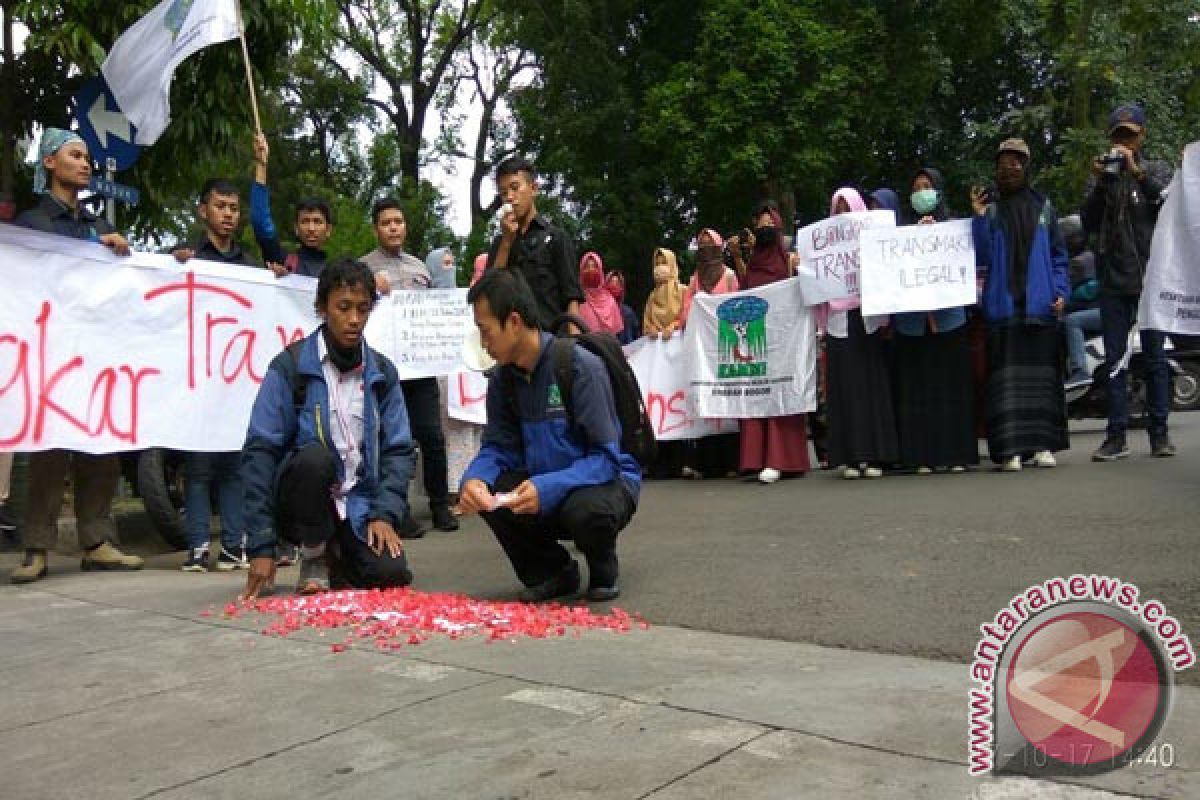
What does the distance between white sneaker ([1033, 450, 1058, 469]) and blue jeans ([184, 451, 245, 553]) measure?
4.73 m

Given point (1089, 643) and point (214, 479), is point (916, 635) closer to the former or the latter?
point (1089, 643)

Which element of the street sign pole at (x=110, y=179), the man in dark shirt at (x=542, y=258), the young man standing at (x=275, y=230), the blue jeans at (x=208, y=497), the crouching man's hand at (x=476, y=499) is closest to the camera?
the crouching man's hand at (x=476, y=499)

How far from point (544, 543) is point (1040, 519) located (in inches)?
92.2

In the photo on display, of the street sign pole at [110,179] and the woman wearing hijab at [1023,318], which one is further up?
the street sign pole at [110,179]

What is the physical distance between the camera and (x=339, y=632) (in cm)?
368

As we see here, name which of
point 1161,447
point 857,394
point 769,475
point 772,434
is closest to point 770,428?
point 772,434

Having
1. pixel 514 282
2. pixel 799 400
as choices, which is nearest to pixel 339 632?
pixel 514 282

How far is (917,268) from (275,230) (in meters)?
3.87

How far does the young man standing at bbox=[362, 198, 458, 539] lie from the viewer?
639 cm

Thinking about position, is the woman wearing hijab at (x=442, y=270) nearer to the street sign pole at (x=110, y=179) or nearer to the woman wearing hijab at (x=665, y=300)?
the street sign pole at (x=110, y=179)

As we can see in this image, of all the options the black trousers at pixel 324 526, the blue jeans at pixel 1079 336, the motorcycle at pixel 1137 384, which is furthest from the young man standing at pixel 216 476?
the blue jeans at pixel 1079 336

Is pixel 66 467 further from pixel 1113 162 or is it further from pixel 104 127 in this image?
pixel 1113 162

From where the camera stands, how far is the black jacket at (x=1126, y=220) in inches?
265

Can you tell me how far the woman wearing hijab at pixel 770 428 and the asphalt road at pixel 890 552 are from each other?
0.66 meters
